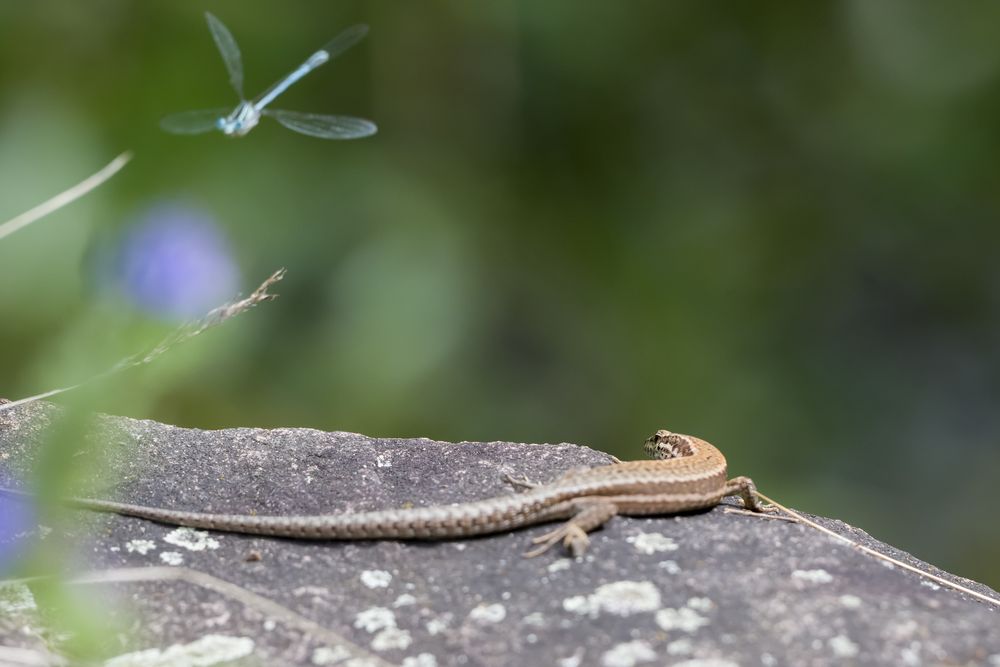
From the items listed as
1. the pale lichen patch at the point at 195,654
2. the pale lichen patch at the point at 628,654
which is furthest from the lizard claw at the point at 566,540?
the pale lichen patch at the point at 195,654

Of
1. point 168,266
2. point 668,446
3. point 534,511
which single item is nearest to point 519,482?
point 534,511

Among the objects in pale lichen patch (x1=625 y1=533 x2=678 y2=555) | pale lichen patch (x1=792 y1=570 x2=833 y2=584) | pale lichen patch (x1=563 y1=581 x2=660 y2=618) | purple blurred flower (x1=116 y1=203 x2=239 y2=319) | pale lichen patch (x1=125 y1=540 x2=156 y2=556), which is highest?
purple blurred flower (x1=116 y1=203 x2=239 y2=319)

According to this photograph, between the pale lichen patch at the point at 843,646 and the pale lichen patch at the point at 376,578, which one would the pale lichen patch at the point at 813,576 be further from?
the pale lichen patch at the point at 376,578

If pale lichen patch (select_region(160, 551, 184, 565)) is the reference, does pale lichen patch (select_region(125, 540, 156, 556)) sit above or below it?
above

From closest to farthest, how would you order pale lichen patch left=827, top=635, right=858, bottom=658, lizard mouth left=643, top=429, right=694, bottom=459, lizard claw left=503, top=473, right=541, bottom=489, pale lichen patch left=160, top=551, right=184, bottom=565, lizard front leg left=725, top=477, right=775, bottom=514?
pale lichen patch left=827, top=635, right=858, bottom=658 → pale lichen patch left=160, top=551, right=184, bottom=565 → lizard claw left=503, top=473, right=541, bottom=489 → lizard front leg left=725, top=477, right=775, bottom=514 → lizard mouth left=643, top=429, right=694, bottom=459

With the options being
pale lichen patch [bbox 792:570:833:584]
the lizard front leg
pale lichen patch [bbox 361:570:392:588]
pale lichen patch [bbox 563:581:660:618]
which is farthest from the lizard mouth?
pale lichen patch [bbox 361:570:392:588]

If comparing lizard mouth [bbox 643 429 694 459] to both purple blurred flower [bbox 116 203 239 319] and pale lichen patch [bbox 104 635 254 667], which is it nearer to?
pale lichen patch [bbox 104 635 254 667]

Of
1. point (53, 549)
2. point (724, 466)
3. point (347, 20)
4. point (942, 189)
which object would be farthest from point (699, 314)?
point (53, 549)
